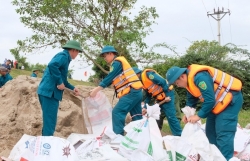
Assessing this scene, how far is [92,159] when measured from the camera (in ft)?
12.9

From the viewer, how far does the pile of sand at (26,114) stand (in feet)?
18.7

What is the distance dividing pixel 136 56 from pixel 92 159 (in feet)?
31.2

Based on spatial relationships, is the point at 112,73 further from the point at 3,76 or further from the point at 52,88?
the point at 3,76

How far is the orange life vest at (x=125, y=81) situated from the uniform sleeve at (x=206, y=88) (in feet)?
5.58

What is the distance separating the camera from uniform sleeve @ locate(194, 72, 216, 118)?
429 centimetres

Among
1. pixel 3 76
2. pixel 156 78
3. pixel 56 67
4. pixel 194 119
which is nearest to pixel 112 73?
pixel 56 67

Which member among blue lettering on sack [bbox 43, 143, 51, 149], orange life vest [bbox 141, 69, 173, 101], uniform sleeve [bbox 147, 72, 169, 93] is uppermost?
uniform sleeve [bbox 147, 72, 169, 93]

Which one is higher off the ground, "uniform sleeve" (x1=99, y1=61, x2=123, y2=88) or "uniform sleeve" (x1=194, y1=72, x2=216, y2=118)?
"uniform sleeve" (x1=99, y1=61, x2=123, y2=88)

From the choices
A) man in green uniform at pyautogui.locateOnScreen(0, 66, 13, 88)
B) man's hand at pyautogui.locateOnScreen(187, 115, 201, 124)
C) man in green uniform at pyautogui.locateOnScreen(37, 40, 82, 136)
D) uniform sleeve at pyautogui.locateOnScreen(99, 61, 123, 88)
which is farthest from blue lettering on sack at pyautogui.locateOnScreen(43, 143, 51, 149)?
man in green uniform at pyautogui.locateOnScreen(0, 66, 13, 88)

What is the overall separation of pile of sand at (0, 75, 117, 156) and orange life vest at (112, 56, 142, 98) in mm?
712

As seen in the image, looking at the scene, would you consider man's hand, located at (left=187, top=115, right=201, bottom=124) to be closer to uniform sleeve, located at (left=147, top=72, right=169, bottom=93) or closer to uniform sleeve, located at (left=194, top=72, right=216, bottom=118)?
uniform sleeve, located at (left=194, top=72, right=216, bottom=118)

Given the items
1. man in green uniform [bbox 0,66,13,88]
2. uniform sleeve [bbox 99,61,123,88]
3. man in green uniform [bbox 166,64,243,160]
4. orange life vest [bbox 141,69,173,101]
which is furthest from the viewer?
man in green uniform [bbox 0,66,13,88]

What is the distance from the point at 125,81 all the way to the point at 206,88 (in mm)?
1856

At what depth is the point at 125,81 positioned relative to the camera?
5961mm
